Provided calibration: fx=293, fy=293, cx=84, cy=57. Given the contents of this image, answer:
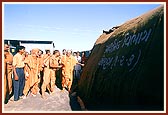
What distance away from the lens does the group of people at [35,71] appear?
740 centimetres

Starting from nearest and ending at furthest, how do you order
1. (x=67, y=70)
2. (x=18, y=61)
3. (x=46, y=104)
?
1. (x=18, y=61)
2. (x=46, y=104)
3. (x=67, y=70)

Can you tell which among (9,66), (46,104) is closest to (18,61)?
(9,66)

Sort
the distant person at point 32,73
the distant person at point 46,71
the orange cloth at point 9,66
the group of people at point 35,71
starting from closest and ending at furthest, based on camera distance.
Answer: the orange cloth at point 9,66
the group of people at point 35,71
the distant person at point 32,73
the distant person at point 46,71

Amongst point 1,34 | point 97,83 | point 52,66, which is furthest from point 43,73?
point 1,34

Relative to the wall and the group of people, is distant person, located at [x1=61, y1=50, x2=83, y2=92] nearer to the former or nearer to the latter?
the group of people

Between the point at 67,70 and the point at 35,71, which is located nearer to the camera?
the point at 35,71

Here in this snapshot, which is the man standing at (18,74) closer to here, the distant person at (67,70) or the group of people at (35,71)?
the group of people at (35,71)

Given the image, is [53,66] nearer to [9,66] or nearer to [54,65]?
[54,65]

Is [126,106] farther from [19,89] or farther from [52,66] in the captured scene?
[52,66]

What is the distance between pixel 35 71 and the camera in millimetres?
8555

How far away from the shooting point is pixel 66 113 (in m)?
5.13

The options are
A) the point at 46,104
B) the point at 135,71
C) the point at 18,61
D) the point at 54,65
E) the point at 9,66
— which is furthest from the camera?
the point at 54,65

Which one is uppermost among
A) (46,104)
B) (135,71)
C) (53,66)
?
(135,71)

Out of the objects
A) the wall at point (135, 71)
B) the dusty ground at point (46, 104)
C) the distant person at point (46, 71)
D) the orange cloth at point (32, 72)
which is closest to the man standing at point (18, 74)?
the dusty ground at point (46, 104)
